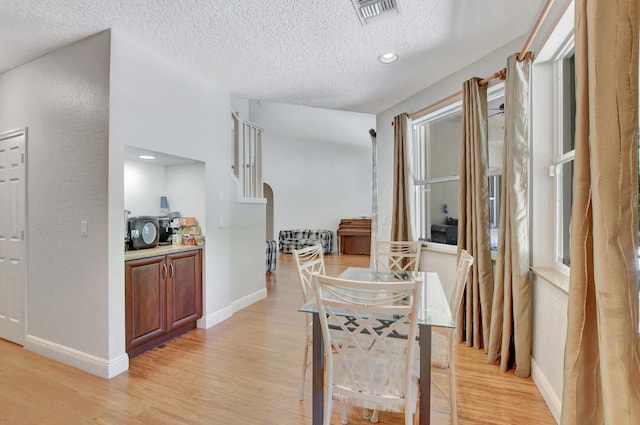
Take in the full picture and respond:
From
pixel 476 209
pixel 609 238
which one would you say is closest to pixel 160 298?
pixel 476 209

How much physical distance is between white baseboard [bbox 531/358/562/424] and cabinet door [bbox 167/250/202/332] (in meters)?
3.02

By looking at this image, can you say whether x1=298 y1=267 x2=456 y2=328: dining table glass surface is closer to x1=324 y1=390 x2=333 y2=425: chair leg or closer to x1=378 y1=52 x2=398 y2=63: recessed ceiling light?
x1=324 y1=390 x2=333 y2=425: chair leg

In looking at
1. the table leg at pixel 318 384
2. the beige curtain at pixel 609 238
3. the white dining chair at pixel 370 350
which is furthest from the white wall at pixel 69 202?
the beige curtain at pixel 609 238

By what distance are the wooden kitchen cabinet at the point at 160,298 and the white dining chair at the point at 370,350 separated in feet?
6.25

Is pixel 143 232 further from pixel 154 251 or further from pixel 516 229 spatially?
pixel 516 229

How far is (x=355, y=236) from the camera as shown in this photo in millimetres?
8742

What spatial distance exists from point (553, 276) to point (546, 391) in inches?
29.5

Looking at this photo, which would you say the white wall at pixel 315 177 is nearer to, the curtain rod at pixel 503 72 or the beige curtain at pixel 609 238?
the curtain rod at pixel 503 72

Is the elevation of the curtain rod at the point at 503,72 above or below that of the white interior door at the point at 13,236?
above

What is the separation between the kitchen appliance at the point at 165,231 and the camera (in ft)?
10.5

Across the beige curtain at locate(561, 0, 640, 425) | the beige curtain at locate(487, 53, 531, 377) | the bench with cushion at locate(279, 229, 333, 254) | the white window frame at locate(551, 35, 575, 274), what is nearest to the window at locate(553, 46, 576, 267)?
the white window frame at locate(551, 35, 575, 274)

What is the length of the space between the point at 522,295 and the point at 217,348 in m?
2.56

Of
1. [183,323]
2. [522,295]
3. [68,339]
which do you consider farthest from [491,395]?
[68,339]

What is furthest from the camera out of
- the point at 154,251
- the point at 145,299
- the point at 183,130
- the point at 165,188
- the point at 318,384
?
the point at 165,188
